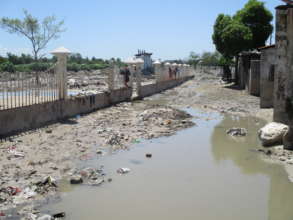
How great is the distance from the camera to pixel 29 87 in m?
9.63

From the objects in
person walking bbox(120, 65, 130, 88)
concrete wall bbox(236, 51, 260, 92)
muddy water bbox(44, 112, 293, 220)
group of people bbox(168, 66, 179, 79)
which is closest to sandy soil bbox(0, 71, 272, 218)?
muddy water bbox(44, 112, 293, 220)

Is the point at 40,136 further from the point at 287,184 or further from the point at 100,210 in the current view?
the point at 287,184

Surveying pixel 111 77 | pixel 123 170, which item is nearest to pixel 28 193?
pixel 123 170

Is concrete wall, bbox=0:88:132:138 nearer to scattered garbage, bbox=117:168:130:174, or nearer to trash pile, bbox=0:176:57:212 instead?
trash pile, bbox=0:176:57:212

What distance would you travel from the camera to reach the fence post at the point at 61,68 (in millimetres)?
10906

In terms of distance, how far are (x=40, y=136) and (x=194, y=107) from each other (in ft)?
32.1

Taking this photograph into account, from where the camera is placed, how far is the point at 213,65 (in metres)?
62.2

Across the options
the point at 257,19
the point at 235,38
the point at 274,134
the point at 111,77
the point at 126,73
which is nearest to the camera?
the point at 274,134

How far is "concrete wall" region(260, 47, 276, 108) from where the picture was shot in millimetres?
13805

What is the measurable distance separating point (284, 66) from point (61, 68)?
22.6 feet

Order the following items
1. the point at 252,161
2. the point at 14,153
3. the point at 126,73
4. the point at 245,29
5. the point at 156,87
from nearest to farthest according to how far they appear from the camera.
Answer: the point at 14,153
the point at 252,161
the point at 126,73
the point at 245,29
the point at 156,87

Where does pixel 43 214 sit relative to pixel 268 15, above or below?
below

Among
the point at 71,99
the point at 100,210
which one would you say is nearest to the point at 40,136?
the point at 71,99

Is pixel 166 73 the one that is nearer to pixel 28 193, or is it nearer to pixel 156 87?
pixel 156 87
